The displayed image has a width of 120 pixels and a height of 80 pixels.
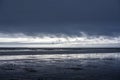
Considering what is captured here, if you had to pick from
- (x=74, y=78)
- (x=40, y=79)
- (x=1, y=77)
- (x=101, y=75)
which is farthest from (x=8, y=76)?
(x=101, y=75)

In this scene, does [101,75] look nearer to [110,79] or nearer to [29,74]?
[110,79]

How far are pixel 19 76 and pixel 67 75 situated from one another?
478 centimetres

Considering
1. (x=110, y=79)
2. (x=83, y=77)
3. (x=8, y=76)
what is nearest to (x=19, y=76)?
(x=8, y=76)

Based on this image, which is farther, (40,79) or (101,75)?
(101,75)

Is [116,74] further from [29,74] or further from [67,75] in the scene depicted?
[29,74]

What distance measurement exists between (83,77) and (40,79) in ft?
14.7

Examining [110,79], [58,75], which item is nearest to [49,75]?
[58,75]

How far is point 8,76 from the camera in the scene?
36.4m

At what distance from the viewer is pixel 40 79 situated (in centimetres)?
3397

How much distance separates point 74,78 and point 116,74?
543 centimetres

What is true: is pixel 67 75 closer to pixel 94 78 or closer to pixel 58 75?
pixel 58 75

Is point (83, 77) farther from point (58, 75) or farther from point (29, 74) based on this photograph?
point (29, 74)

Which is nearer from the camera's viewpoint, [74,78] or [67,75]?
[74,78]

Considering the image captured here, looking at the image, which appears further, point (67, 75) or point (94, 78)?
point (67, 75)
